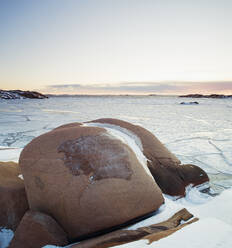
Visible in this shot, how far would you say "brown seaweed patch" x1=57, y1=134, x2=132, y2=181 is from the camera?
1562 mm

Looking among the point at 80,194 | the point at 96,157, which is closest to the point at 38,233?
the point at 80,194

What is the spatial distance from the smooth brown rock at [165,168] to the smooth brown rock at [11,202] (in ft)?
3.59

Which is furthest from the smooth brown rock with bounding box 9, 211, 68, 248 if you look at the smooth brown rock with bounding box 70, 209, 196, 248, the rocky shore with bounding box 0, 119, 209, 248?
the smooth brown rock with bounding box 70, 209, 196, 248

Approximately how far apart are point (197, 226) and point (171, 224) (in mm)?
245

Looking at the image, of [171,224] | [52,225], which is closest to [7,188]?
[52,225]

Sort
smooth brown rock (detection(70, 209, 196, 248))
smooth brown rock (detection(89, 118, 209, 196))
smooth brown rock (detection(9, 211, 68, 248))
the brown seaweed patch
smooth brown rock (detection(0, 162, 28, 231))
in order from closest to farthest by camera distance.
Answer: smooth brown rock (detection(70, 209, 196, 248))
smooth brown rock (detection(9, 211, 68, 248))
the brown seaweed patch
smooth brown rock (detection(0, 162, 28, 231))
smooth brown rock (detection(89, 118, 209, 196))

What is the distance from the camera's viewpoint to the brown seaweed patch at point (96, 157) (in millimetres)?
1562

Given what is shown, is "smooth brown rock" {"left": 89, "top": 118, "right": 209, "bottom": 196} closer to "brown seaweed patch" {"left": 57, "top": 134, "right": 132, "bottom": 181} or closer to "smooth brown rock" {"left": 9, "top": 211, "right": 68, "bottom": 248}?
"brown seaweed patch" {"left": 57, "top": 134, "right": 132, "bottom": 181}

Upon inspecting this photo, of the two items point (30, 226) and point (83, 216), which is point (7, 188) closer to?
point (30, 226)

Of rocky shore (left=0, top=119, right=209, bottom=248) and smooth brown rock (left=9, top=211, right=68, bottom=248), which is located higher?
rocky shore (left=0, top=119, right=209, bottom=248)

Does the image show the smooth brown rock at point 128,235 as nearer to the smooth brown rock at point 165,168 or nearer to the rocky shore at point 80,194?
the rocky shore at point 80,194

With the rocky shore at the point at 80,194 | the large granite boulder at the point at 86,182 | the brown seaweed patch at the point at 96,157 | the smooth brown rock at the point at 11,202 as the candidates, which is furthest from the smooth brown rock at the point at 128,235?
the smooth brown rock at the point at 11,202

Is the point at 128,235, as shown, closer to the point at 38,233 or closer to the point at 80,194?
the point at 80,194

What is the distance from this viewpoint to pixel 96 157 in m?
1.63
